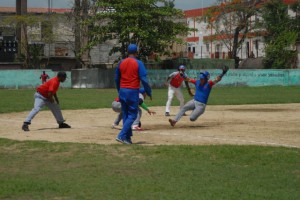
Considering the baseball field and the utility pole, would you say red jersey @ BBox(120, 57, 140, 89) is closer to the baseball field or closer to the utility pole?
the baseball field

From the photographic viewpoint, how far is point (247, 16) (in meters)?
75.0

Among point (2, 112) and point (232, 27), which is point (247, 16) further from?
point (2, 112)

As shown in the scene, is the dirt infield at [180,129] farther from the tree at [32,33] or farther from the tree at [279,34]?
the tree at [32,33]

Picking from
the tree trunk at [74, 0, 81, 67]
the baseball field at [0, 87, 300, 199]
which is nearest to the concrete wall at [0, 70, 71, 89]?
the tree trunk at [74, 0, 81, 67]

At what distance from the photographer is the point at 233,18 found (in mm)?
76438

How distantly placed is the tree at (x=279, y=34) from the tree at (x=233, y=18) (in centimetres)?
191

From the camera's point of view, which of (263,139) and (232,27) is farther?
(232,27)

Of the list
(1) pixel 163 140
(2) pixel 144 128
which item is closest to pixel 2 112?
Answer: (2) pixel 144 128

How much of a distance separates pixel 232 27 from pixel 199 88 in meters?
59.9

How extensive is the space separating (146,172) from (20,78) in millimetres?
46195

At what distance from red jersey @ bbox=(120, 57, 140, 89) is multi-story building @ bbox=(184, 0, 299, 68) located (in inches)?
2277

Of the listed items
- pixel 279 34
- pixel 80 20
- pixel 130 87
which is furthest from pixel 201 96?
pixel 279 34

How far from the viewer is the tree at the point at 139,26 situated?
55562 mm

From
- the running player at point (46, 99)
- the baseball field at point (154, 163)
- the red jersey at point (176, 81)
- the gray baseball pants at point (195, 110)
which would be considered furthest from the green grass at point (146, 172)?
the red jersey at point (176, 81)
